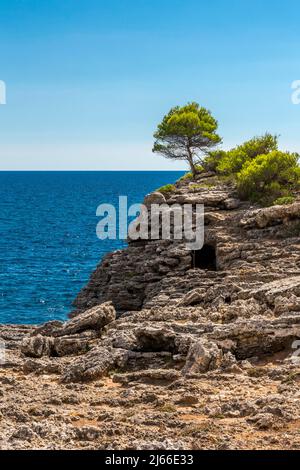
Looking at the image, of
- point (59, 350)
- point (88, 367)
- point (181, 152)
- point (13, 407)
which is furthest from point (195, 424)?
point (181, 152)

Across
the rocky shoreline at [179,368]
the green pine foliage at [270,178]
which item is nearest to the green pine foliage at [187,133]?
the green pine foliage at [270,178]

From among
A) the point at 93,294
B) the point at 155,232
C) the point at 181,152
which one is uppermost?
the point at 181,152

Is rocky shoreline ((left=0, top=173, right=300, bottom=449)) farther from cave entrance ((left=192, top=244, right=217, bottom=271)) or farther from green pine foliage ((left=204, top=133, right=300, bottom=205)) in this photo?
green pine foliage ((left=204, top=133, right=300, bottom=205))

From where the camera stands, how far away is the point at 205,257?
44844 millimetres

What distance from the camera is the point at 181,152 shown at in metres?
72.6

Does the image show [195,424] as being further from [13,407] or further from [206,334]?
[206,334]

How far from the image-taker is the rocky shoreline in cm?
1563

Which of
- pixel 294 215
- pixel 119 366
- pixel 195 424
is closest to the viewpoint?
pixel 195 424

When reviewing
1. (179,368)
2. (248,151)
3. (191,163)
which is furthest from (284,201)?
(179,368)

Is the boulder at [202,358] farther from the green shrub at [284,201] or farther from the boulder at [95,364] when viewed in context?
the green shrub at [284,201]

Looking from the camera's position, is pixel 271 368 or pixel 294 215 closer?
pixel 271 368

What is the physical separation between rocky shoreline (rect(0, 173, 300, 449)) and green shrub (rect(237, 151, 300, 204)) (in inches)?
406

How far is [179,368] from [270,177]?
33.0 metres

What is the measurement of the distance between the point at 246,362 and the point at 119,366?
4.84 m
